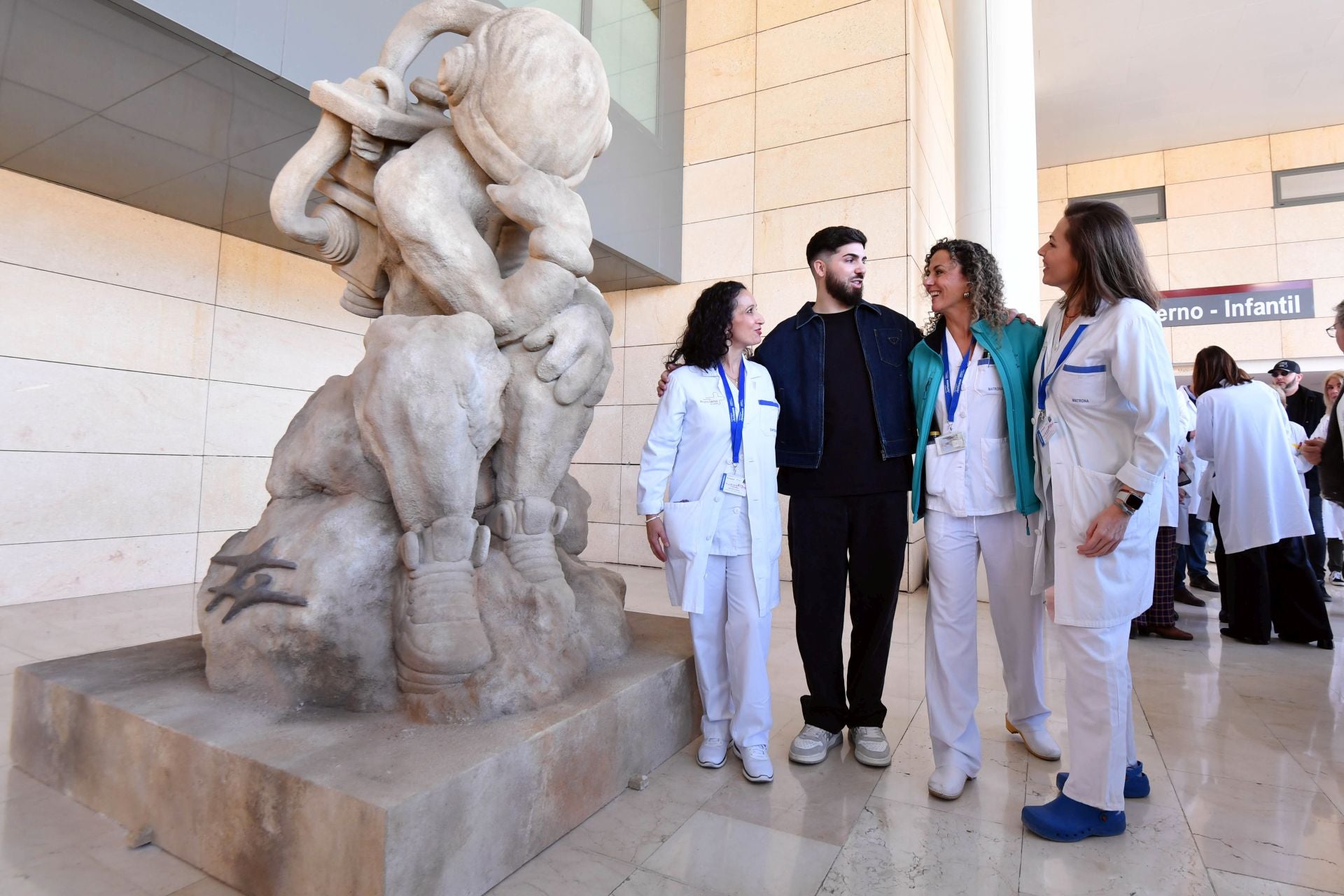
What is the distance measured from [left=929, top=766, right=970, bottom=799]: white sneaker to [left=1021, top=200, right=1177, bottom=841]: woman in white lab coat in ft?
0.68

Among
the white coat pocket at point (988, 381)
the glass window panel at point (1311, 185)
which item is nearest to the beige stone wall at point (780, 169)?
the white coat pocket at point (988, 381)

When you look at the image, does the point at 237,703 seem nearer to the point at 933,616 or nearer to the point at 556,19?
the point at 933,616

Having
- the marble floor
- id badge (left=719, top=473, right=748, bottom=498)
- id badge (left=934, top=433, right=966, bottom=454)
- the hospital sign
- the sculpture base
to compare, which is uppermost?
the hospital sign

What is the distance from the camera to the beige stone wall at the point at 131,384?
4.41 meters

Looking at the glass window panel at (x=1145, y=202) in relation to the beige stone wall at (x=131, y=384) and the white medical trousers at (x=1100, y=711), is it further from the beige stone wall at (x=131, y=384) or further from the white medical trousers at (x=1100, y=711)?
the beige stone wall at (x=131, y=384)

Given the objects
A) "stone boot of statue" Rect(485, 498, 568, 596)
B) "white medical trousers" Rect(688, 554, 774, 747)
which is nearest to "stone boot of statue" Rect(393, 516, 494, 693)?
"stone boot of statue" Rect(485, 498, 568, 596)

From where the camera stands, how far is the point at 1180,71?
329 inches

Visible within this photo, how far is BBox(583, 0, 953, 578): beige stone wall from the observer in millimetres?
5766

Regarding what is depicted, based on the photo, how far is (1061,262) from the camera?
1.96 metres

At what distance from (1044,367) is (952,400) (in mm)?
291

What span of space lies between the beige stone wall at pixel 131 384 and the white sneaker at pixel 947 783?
16.9 ft

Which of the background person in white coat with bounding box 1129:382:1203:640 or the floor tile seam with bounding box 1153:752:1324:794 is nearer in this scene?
the floor tile seam with bounding box 1153:752:1324:794

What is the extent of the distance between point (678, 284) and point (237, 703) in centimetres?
541

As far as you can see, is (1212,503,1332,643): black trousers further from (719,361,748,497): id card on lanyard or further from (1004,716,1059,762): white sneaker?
(719,361,748,497): id card on lanyard
